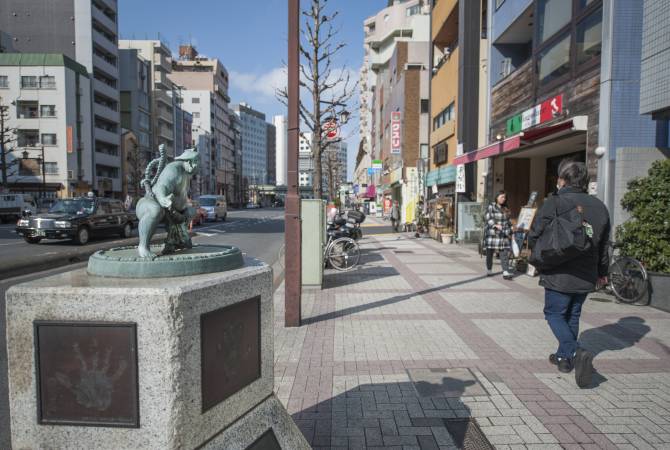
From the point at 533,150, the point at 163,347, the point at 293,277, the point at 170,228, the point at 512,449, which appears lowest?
the point at 512,449

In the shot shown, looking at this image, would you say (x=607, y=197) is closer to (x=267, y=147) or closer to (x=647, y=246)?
(x=647, y=246)

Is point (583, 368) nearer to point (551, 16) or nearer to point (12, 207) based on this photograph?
point (551, 16)

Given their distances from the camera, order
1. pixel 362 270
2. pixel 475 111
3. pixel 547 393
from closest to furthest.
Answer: pixel 547 393 < pixel 362 270 < pixel 475 111

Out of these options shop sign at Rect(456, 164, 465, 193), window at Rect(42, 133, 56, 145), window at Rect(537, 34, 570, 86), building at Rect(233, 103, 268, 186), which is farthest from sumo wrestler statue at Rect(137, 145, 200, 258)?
building at Rect(233, 103, 268, 186)

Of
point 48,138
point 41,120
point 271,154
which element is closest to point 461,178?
point 48,138

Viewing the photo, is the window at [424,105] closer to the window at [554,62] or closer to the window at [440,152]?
the window at [440,152]

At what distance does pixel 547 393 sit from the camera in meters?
3.80

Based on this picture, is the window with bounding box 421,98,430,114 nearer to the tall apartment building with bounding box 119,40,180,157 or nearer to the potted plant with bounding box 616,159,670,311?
the potted plant with bounding box 616,159,670,311

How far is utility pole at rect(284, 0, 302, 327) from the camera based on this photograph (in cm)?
554

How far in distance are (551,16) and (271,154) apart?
173 meters

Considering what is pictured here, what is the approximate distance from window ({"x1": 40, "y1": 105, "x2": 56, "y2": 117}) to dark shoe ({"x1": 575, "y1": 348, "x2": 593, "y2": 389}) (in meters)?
53.2

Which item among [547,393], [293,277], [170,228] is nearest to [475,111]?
[293,277]

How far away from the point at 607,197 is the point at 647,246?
1.44 m

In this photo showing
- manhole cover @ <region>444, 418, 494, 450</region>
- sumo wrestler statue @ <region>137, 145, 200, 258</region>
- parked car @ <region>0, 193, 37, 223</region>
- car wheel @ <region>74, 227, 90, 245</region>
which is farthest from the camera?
parked car @ <region>0, 193, 37, 223</region>
